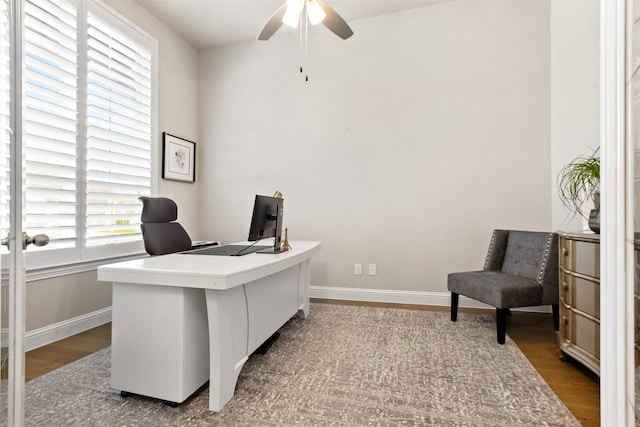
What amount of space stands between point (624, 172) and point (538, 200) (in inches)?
88.0

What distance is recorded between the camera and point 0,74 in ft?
2.81

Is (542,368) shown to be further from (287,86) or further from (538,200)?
(287,86)

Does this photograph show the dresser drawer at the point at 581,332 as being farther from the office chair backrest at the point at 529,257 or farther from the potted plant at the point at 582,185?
the potted plant at the point at 582,185

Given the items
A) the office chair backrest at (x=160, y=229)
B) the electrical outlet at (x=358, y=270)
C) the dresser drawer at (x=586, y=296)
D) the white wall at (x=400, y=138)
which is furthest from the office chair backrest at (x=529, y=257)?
the office chair backrest at (x=160, y=229)

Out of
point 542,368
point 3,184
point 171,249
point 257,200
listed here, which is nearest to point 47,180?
point 171,249

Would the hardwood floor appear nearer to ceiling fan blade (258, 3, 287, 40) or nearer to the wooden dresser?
ceiling fan blade (258, 3, 287, 40)

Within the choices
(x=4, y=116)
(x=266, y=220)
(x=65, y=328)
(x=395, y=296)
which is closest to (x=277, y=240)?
(x=266, y=220)

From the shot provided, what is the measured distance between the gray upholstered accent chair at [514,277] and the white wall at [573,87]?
1.37 feet

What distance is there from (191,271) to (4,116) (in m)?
0.86

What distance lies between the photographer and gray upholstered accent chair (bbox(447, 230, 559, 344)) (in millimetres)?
2334

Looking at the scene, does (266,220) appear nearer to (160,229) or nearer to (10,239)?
(160,229)

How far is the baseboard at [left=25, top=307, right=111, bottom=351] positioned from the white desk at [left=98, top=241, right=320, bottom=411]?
1150 millimetres

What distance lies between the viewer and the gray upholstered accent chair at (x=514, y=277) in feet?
7.66

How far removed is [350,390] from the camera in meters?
1.73
